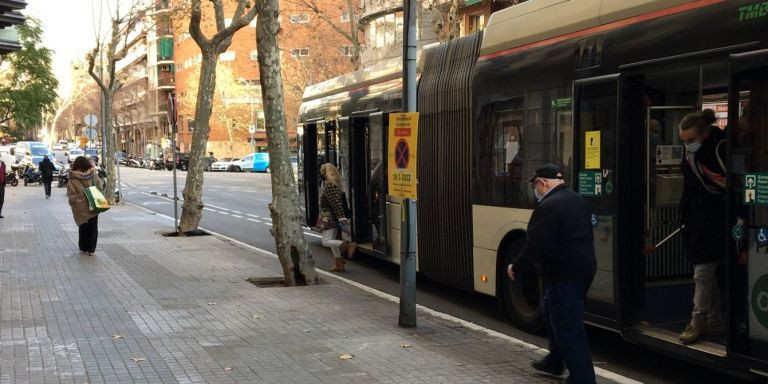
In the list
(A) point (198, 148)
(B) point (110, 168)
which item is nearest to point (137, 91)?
(B) point (110, 168)

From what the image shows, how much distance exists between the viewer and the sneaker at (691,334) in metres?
6.17

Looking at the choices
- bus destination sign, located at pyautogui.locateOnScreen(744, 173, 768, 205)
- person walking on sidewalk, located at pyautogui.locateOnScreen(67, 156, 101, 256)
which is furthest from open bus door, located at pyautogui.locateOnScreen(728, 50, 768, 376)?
person walking on sidewalk, located at pyautogui.locateOnScreen(67, 156, 101, 256)

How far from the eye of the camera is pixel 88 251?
48.7ft

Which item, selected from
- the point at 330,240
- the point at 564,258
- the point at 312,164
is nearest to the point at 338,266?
the point at 330,240

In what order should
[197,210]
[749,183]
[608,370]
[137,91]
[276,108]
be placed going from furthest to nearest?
[137,91], [197,210], [276,108], [608,370], [749,183]

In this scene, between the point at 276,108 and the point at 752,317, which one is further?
the point at 276,108

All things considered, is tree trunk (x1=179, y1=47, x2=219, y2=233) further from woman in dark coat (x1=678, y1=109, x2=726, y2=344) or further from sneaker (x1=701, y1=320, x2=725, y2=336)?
sneaker (x1=701, y1=320, x2=725, y2=336)

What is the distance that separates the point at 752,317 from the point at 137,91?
106001 mm

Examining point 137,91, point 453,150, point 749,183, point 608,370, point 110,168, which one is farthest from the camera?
point 137,91

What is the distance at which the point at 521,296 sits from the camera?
8.51m

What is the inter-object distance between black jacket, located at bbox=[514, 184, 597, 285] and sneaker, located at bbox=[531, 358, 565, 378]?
964 millimetres

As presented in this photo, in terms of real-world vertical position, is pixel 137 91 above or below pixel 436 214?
above

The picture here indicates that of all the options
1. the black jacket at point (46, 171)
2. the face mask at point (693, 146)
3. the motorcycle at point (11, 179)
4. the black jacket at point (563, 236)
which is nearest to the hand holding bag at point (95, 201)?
the black jacket at point (563, 236)

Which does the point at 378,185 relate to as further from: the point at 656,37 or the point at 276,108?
the point at 656,37
